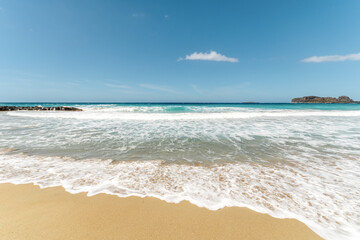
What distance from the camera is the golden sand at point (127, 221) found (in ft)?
6.12

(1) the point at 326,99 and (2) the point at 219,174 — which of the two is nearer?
(2) the point at 219,174

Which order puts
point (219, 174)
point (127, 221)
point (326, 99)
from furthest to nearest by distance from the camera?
point (326, 99), point (219, 174), point (127, 221)

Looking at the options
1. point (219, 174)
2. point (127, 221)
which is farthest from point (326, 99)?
point (127, 221)

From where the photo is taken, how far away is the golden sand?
187cm

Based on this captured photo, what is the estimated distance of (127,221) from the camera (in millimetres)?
2068

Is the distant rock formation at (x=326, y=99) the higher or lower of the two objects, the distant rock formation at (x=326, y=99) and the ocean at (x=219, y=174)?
the higher

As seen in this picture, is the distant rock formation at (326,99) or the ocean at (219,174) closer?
the ocean at (219,174)

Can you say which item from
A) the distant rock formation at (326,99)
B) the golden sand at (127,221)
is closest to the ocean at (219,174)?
the golden sand at (127,221)

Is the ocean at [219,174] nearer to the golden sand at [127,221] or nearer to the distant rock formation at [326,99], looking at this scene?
the golden sand at [127,221]

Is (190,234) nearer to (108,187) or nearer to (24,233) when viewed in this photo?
(108,187)

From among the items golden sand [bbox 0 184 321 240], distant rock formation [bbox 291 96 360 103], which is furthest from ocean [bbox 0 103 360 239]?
distant rock formation [bbox 291 96 360 103]

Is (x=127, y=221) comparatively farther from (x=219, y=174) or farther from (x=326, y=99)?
(x=326, y=99)

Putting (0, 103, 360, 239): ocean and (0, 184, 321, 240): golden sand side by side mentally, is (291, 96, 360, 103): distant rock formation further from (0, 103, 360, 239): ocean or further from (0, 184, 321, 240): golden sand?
(0, 184, 321, 240): golden sand

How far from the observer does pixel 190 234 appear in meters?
1.87
